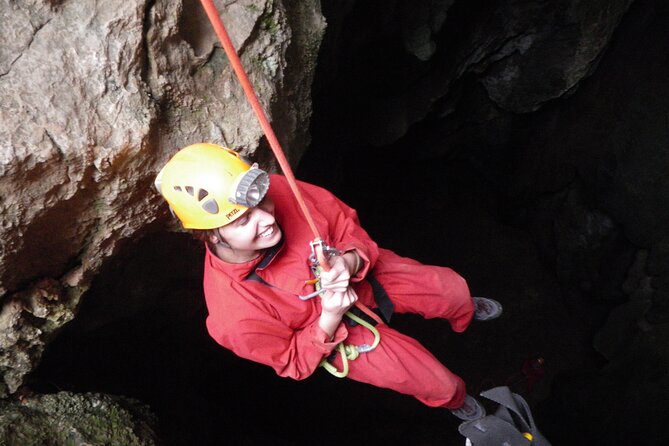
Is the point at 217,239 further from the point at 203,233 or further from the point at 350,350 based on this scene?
the point at 350,350

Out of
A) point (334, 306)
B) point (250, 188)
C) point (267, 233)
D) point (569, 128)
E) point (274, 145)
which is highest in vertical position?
point (274, 145)

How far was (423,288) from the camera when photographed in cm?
210

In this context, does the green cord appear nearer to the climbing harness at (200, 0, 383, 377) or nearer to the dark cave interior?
the climbing harness at (200, 0, 383, 377)

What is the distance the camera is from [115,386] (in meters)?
3.12

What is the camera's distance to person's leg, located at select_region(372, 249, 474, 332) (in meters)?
2.10

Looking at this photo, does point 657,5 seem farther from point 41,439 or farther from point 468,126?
point 41,439

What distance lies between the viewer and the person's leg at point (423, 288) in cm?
210

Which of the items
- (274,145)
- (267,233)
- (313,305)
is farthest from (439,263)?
(274,145)

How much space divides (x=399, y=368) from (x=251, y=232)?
2.53 feet

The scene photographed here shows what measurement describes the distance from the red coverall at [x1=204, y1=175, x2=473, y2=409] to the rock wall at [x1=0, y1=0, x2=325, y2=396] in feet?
1.31

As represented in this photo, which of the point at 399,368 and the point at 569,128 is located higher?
the point at 399,368

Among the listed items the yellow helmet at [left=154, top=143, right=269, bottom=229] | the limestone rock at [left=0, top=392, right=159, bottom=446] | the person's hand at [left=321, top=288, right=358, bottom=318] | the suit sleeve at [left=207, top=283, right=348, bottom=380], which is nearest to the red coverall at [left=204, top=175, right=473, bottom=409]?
the suit sleeve at [left=207, top=283, right=348, bottom=380]

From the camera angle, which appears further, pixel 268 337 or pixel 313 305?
pixel 313 305

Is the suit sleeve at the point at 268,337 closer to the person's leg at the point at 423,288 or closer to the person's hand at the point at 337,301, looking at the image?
the person's hand at the point at 337,301
